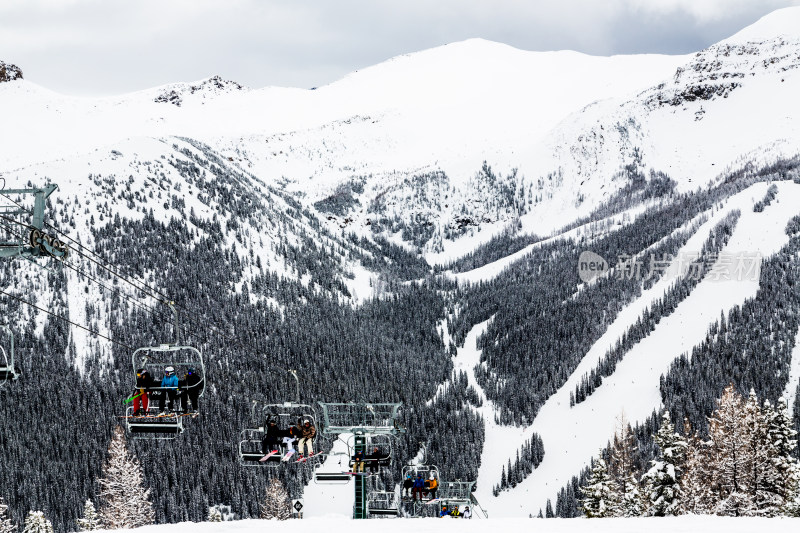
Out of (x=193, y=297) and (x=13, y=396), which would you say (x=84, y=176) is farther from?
(x=13, y=396)

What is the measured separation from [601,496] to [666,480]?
4997 mm

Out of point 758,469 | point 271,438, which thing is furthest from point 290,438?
point 758,469

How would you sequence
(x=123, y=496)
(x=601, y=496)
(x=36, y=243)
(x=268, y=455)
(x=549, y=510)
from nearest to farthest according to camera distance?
1. (x=36, y=243)
2. (x=268, y=455)
3. (x=601, y=496)
4. (x=123, y=496)
5. (x=549, y=510)

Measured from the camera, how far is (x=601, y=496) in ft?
146

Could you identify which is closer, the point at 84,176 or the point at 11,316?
the point at 11,316

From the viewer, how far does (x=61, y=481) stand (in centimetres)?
10812

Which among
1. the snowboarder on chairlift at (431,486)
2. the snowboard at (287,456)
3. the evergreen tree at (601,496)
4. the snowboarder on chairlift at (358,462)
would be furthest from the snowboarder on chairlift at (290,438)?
the evergreen tree at (601,496)

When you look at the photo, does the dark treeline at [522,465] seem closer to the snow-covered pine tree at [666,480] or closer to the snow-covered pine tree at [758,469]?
the snow-covered pine tree at [666,480]

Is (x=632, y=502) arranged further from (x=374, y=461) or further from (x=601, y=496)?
(x=374, y=461)

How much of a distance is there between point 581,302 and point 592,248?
104ft

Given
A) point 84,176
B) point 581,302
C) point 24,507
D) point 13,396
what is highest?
point 84,176

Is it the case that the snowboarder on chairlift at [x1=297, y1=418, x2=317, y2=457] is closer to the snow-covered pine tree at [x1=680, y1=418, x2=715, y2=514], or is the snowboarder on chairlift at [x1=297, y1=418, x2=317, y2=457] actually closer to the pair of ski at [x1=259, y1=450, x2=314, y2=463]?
the pair of ski at [x1=259, y1=450, x2=314, y2=463]

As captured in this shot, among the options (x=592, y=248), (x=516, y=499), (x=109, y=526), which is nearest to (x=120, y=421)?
(x=516, y=499)

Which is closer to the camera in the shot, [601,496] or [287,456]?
[287,456]
